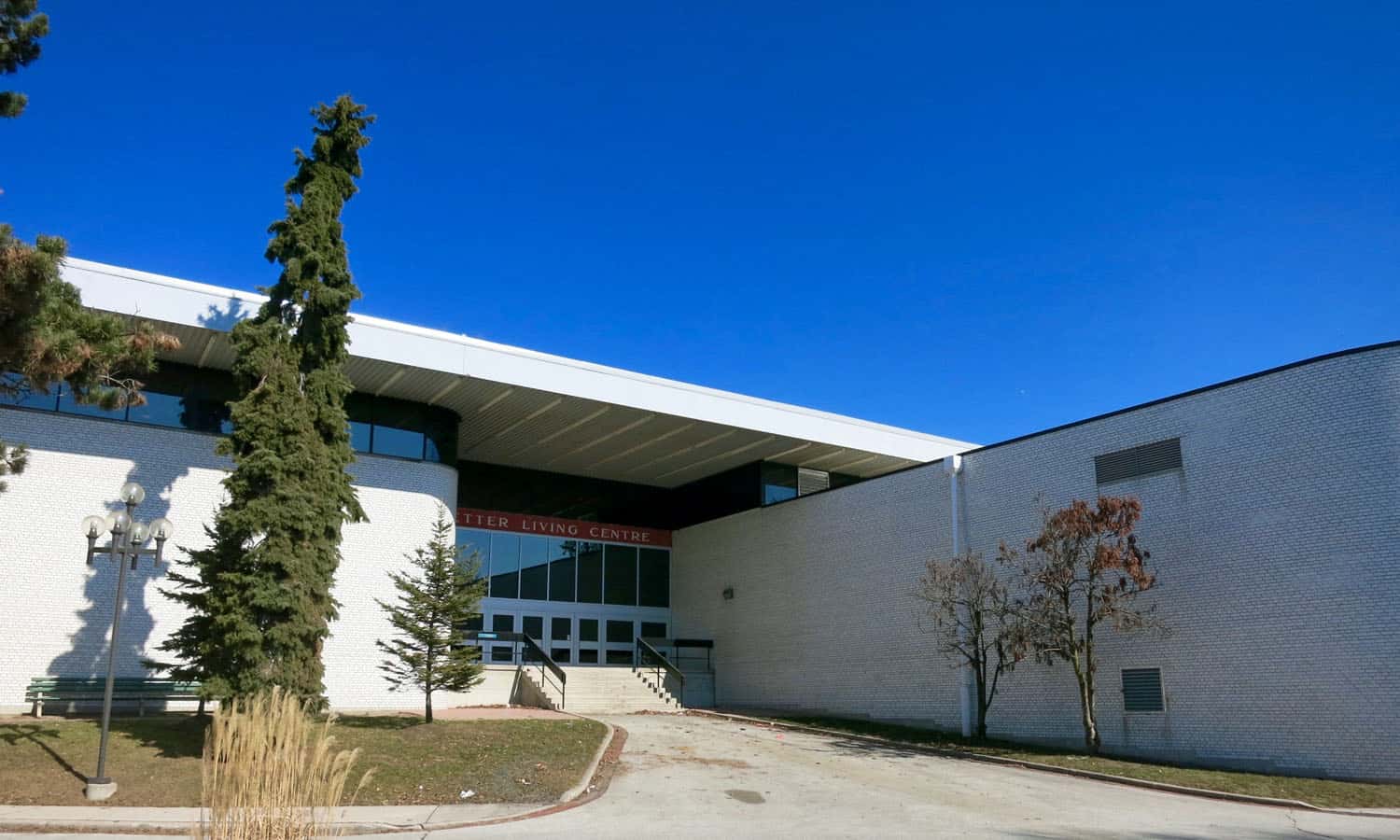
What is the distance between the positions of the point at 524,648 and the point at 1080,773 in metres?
17.2

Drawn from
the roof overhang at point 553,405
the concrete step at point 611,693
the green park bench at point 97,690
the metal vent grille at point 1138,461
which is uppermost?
the roof overhang at point 553,405

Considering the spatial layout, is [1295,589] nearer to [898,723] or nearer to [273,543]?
[898,723]

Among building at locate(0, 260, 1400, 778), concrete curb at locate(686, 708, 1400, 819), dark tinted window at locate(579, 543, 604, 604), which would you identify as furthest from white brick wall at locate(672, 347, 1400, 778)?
dark tinted window at locate(579, 543, 604, 604)

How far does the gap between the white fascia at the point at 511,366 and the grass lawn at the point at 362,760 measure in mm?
7789

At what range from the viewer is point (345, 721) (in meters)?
19.8

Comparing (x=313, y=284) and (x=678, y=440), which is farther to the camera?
(x=678, y=440)

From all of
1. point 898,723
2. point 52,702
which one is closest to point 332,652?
point 52,702

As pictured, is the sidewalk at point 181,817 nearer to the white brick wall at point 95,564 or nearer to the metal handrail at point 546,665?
the white brick wall at point 95,564

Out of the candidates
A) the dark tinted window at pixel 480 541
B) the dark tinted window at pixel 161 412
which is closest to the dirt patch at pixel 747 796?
A: the dark tinted window at pixel 161 412

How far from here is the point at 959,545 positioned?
22922 mm

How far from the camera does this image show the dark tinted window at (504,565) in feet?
101

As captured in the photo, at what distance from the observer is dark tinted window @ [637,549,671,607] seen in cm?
3353

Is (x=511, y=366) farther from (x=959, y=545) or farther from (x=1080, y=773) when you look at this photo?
(x=1080, y=773)

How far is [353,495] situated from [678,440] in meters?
11.4
